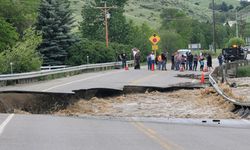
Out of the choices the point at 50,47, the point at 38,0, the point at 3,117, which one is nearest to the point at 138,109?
the point at 3,117

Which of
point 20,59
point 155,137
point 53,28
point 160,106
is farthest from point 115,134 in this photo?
point 53,28

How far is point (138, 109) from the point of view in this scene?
22531mm

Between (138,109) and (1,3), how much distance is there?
5139cm

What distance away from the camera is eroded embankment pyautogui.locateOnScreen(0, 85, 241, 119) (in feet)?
69.6

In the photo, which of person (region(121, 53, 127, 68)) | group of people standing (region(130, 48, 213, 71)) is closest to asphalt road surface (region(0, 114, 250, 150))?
group of people standing (region(130, 48, 213, 71))

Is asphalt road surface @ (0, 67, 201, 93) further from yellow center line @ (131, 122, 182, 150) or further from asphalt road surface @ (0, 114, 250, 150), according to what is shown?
yellow center line @ (131, 122, 182, 150)

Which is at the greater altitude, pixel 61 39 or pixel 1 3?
pixel 1 3

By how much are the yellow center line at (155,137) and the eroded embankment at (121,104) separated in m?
4.32

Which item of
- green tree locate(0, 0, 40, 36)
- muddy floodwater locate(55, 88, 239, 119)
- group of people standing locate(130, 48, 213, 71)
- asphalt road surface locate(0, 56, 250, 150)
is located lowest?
muddy floodwater locate(55, 88, 239, 119)

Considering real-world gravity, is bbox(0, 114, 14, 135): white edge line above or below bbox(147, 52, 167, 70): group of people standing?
below

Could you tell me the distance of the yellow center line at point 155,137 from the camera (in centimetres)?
A: 1130

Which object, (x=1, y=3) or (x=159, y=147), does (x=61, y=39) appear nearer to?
(x=1, y=3)

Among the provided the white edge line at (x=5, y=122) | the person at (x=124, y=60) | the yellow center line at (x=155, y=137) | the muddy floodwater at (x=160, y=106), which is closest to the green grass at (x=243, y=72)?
the person at (x=124, y=60)

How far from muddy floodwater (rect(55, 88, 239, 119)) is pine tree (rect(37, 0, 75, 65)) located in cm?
4048
